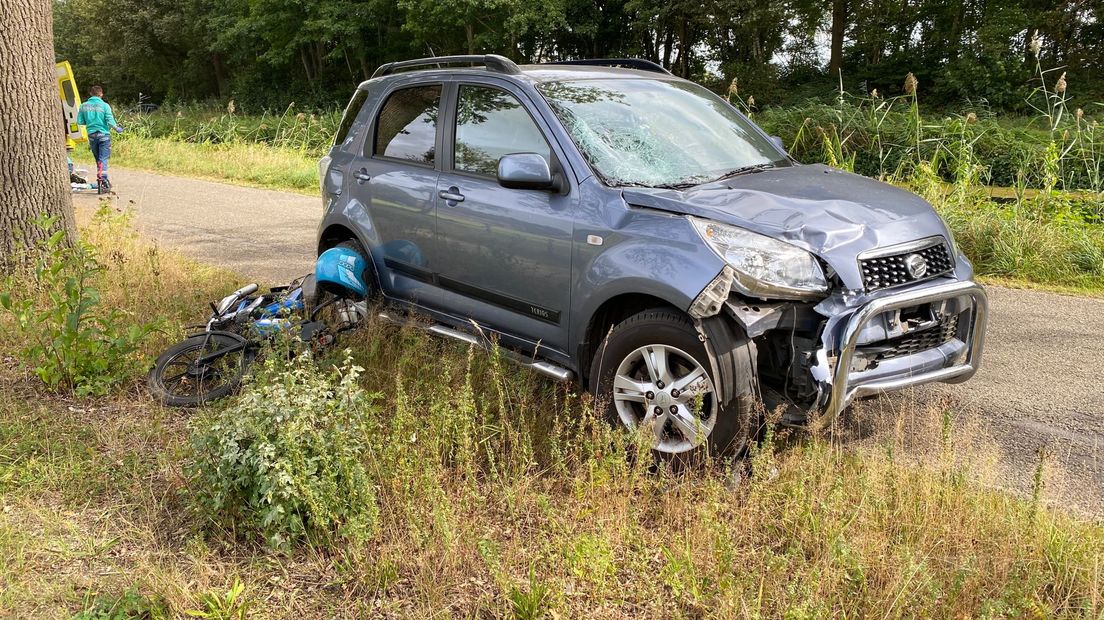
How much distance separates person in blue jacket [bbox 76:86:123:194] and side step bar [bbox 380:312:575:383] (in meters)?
12.2

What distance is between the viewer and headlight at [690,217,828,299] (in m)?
3.73

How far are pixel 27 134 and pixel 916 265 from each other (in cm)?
670

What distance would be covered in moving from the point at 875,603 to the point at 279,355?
127 inches

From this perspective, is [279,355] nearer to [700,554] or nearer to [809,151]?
[700,554]

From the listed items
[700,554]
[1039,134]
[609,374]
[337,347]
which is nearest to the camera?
[700,554]

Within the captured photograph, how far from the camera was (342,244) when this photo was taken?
6121 millimetres

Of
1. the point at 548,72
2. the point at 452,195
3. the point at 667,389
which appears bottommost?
the point at 667,389

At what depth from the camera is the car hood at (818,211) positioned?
385cm

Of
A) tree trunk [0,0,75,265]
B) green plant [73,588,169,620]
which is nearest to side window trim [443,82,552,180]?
green plant [73,588,169,620]

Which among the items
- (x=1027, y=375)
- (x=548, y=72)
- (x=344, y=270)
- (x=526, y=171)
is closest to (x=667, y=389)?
(x=526, y=171)

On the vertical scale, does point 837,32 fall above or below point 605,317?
above

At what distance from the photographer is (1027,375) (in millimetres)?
5426

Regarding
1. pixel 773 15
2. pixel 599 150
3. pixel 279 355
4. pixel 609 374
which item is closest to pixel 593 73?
pixel 599 150

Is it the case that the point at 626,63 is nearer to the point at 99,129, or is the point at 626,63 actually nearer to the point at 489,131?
the point at 489,131
